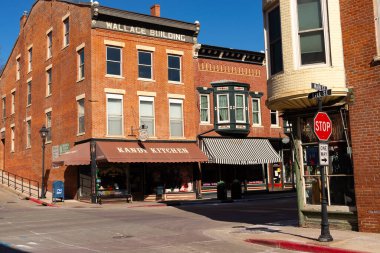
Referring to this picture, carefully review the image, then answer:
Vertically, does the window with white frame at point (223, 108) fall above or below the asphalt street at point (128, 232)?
above

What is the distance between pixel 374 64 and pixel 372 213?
3.79 m

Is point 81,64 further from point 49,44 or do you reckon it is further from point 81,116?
point 49,44

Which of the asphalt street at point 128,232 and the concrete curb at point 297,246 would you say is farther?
the asphalt street at point 128,232

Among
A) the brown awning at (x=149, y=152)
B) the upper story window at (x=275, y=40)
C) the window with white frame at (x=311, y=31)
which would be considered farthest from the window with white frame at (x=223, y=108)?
the window with white frame at (x=311, y=31)

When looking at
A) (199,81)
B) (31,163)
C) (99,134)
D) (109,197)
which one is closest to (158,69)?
(199,81)

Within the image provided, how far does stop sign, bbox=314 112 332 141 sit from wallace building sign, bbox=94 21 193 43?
66.8 ft

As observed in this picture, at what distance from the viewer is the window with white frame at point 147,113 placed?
1170 inches

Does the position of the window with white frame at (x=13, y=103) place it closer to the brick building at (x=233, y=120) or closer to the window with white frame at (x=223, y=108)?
the brick building at (x=233, y=120)

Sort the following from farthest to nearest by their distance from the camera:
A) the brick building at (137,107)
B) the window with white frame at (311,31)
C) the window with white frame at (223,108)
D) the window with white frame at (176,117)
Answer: the window with white frame at (223,108), the window with white frame at (176,117), the brick building at (137,107), the window with white frame at (311,31)

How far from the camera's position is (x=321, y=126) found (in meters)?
10.9

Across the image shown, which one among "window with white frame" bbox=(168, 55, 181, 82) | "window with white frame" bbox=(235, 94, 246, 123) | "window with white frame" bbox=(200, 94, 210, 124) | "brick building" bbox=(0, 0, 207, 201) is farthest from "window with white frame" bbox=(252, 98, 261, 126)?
"window with white frame" bbox=(168, 55, 181, 82)

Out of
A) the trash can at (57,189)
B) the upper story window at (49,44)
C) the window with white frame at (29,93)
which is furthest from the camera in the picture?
the window with white frame at (29,93)

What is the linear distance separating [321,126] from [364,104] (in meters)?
1.94

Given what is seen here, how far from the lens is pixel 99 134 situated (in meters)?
27.7
